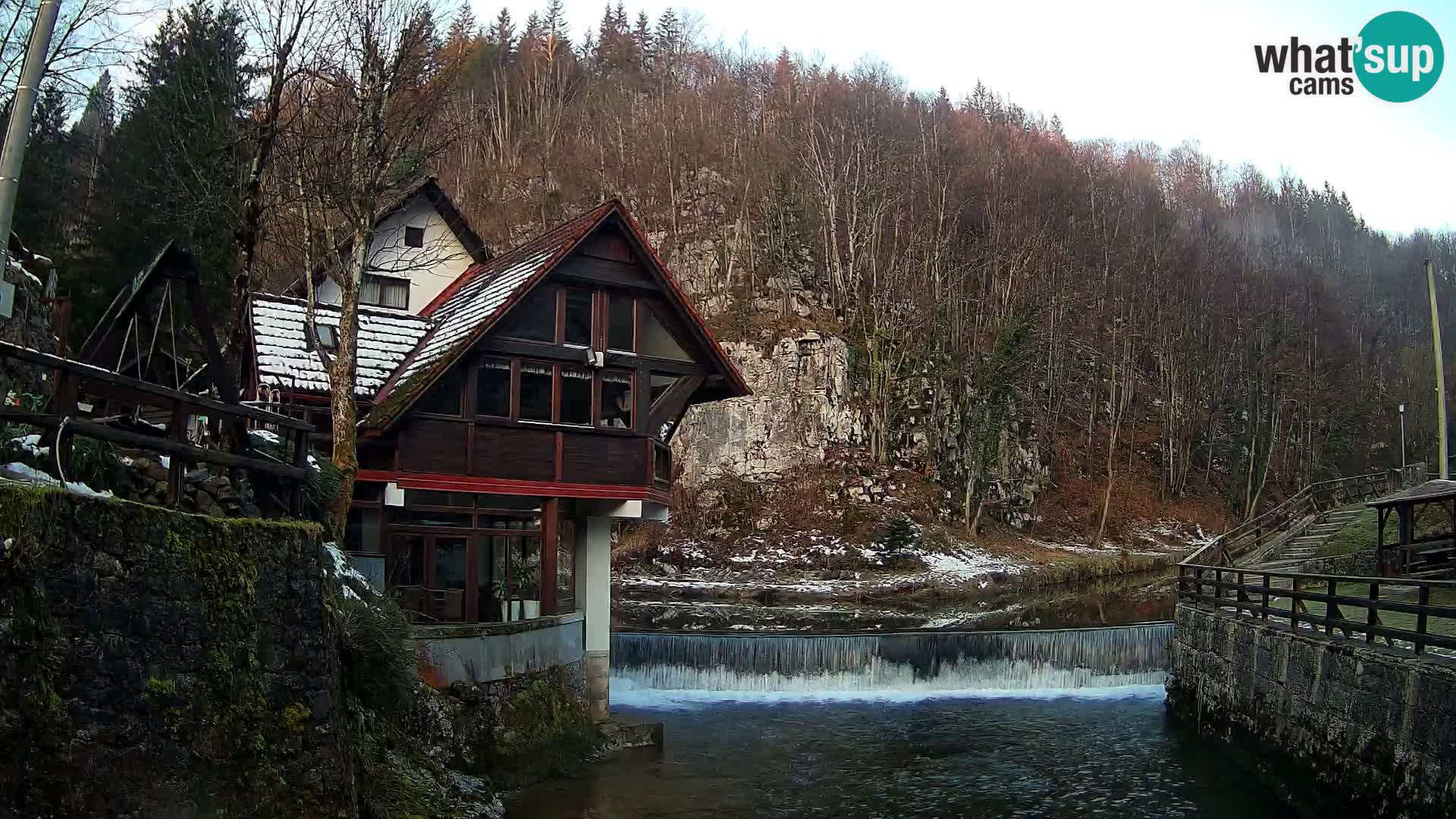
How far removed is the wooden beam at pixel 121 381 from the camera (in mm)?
8359

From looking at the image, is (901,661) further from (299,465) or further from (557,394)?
(299,465)

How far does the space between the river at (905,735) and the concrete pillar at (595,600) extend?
1.38m

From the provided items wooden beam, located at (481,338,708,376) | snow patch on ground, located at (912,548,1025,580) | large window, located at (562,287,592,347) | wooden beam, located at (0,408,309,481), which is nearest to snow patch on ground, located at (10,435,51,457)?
wooden beam, located at (0,408,309,481)

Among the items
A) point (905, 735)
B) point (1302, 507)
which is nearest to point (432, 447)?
point (905, 735)

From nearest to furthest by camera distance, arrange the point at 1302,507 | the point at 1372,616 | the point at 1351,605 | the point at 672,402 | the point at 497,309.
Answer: the point at 1372,616
the point at 1351,605
the point at 497,309
the point at 672,402
the point at 1302,507

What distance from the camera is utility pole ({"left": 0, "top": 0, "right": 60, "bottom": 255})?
992 centimetres

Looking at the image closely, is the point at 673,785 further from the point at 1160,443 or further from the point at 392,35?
the point at 1160,443

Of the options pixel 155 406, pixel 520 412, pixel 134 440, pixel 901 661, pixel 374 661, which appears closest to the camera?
pixel 134 440

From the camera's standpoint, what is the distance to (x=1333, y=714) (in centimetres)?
1573

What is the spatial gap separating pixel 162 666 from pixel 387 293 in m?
20.4

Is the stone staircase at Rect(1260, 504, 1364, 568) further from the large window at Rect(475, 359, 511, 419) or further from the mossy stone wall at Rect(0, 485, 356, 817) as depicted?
the mossy stone wall at Rect(0, 485, 356, 817)

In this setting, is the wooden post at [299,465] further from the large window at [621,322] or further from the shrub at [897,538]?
the shrub at [897,538]

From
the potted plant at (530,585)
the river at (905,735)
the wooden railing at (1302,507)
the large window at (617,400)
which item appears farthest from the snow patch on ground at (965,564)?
the large window at (617,400)

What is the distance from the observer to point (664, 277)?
21.3 meters
